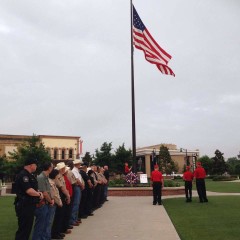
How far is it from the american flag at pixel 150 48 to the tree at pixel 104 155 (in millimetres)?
35711

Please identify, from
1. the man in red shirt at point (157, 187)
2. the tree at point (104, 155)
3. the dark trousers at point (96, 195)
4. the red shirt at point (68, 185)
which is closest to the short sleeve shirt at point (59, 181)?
the red shirt at point (68, 185)

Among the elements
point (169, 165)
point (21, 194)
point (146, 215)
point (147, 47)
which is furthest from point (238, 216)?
point (169, 165)

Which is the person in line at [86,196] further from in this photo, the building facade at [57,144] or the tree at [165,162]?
the tree at [165,162]

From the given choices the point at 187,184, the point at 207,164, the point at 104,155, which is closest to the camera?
the point at 187,184

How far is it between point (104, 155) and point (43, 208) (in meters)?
48.9

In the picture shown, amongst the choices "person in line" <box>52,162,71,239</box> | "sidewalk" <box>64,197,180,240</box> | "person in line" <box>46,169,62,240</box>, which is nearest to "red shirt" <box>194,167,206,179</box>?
"sidewalk" <box>64,197,180,240</box>

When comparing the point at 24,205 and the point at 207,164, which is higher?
the point at 207,164

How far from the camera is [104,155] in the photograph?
55344mm

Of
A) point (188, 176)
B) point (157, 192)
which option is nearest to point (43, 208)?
point (157, 192)

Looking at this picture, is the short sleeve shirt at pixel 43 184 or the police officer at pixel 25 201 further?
the short sleeve shirt at pixel 43 184

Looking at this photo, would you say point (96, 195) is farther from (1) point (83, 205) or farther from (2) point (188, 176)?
(2) point (188, 176)

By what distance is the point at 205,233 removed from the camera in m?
8.39

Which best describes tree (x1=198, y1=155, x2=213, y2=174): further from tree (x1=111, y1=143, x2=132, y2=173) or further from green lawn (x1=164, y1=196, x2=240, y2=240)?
Result: green lawn (x1=164, y1=196, x2=240, y2=240)

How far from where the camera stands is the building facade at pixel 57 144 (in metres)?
65.6
